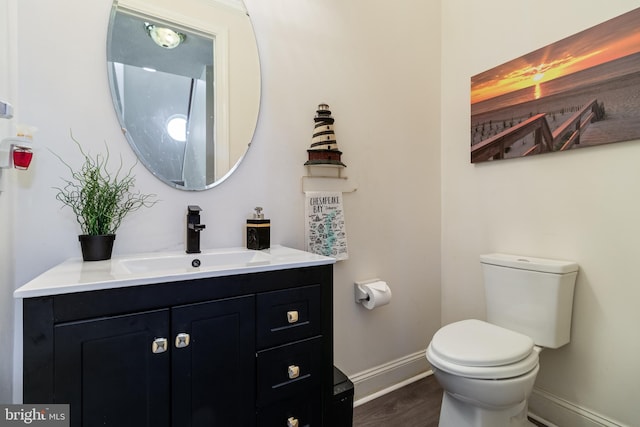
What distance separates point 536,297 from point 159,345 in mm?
1580

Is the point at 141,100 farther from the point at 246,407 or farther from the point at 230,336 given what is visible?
the point at 246,407

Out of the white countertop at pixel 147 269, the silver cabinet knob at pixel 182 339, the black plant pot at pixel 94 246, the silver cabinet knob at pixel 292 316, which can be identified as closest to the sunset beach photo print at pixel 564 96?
the white countertop at pixel 147 269

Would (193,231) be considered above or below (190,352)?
above

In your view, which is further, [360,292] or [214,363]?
[360,292]

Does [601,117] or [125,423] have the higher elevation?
[601,117]

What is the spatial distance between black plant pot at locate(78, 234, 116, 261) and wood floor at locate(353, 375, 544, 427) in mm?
1416

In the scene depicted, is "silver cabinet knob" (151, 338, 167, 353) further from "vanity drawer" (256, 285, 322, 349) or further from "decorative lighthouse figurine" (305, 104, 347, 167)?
"decorative lighthouse figurine" (305, 104, 347, 167)

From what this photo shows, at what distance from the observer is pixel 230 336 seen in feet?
2.97

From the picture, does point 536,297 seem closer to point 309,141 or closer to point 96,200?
point 309,141

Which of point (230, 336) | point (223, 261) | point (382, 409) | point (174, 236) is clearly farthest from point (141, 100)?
point (382, 409)

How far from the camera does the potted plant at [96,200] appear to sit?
3.42 ft

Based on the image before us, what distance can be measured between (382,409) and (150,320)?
143 cm
